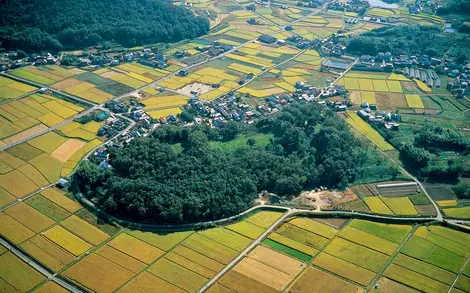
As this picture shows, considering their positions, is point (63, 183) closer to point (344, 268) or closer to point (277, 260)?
point (277, 260)

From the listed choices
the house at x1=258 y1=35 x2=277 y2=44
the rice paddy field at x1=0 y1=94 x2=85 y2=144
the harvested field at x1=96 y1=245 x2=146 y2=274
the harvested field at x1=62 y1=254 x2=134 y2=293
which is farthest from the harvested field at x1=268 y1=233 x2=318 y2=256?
the house at x1=258 y1=35 x2=277 y2=44

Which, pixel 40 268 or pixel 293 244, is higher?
pixel 293 244

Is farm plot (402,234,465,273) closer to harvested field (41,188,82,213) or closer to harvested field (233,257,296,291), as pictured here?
harvested field (233,257,296,291)

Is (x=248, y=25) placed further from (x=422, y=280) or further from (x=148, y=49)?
(x=422, y=280)

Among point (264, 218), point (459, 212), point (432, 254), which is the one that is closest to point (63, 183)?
point (264, 218)

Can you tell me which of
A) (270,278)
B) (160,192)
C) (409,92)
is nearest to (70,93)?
(160,192)

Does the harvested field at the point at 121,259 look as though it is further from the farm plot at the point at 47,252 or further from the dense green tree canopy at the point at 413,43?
the dense green tree canopy at the point at 413,43

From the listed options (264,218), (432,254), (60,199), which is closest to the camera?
(432,254)
